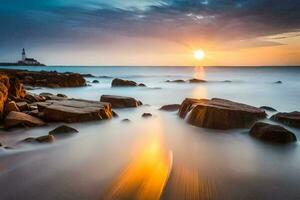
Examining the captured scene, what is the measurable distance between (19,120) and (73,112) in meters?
1.48

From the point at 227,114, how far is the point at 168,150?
2527mm

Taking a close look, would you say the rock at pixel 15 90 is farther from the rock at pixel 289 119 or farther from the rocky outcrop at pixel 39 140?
the rock at pixel 289 119

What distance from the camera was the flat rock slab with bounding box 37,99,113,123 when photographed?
835cm

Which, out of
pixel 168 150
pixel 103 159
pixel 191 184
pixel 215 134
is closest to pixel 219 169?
Answer: pixel 191 184

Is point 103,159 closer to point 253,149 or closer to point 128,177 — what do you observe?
point 128,177

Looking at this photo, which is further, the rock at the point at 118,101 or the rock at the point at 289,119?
the rock at the point at 118,101

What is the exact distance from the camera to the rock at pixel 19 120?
7.37m

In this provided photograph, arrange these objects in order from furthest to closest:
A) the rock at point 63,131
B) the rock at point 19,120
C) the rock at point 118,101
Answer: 1. the rock at point 118,101
2. the rock at point 19,120
3. the rock at point 63,131

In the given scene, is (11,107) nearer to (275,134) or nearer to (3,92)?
(3,92)

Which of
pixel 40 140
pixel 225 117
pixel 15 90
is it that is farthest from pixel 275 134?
pixel 15 90

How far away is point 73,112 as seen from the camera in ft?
27.8

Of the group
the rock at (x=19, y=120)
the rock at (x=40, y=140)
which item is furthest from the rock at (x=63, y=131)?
the rock at (x=19, y=120)

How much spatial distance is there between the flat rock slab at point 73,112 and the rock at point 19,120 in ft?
1.38

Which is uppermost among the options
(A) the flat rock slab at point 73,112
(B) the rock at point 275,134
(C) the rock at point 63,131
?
(B) the rock at point 275,134
